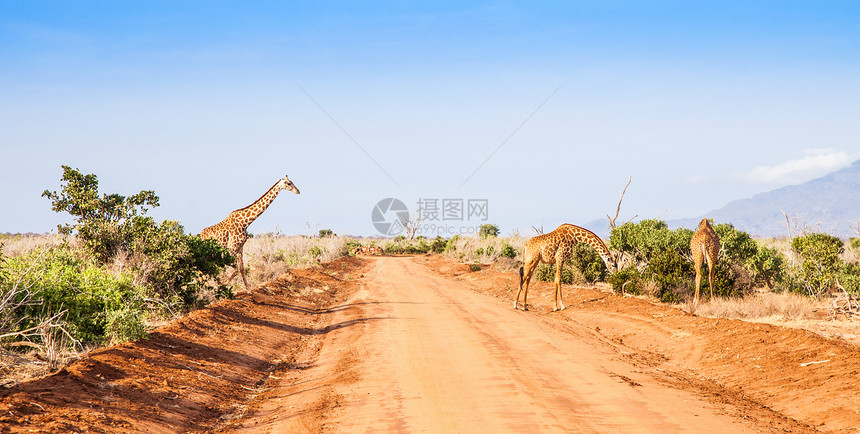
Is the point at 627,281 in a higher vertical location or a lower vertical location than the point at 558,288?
higher

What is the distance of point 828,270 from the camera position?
18031 mm

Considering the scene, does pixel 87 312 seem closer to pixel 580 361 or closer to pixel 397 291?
pixel 580 361

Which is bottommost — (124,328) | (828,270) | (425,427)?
(425,427)

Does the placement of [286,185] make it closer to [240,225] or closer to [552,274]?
[240,225]

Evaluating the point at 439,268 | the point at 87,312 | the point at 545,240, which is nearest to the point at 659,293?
the point at 545,240

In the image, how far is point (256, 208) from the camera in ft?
64.4

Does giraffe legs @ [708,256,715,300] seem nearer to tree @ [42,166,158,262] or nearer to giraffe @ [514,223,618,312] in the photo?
giraffe @ [514,223,618,312]

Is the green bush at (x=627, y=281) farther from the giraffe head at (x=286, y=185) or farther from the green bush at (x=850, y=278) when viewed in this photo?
the giraffe head at (x=286, y=185)

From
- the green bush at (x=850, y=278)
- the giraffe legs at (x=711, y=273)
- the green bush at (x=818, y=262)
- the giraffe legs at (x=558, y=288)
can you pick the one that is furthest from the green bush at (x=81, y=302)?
the green bush at (x=818, y=262)

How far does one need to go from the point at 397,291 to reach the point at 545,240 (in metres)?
6.78

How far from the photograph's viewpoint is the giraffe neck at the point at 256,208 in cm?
1923

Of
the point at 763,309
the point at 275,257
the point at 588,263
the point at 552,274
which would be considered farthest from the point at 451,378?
the point at 275,257

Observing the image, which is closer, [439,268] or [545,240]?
[545,240]

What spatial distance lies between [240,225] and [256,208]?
0.90 m
